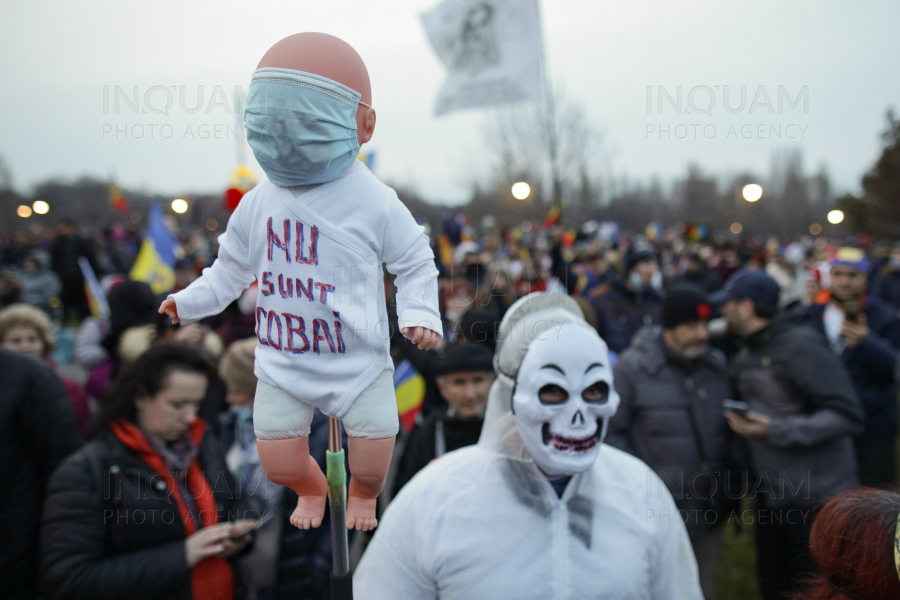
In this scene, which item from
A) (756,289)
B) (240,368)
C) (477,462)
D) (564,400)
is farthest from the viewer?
(756,289)

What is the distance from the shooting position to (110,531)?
265 cm

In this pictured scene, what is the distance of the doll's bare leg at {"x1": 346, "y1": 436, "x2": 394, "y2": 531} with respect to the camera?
948 mm

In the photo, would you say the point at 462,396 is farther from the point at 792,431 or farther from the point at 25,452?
the point at 25,452

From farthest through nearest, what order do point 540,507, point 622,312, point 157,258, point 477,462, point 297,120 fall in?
point 622,312, point 157,258, point 477,462, point 540,507, point 297,120

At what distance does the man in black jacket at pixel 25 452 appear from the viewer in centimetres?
284

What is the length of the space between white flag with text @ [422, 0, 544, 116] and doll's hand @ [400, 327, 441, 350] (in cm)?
401

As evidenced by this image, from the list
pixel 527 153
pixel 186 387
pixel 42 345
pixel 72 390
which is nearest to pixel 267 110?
pixel 186 387

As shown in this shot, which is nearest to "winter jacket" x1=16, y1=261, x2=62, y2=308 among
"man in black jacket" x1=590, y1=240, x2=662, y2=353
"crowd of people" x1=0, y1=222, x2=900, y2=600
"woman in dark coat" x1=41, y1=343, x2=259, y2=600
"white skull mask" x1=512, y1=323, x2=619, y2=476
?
"crowd of people" x1=0, y1=222, x2=900, y2=600

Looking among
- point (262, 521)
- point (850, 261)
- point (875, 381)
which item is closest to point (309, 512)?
point (262, 521)

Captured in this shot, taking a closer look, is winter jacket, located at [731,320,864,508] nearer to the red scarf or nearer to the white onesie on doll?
the red scarf

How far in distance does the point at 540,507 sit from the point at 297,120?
1849 mm

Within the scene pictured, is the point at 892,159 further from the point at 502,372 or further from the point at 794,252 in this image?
the point at 794,252

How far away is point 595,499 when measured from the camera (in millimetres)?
2350

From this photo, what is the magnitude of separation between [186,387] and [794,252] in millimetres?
15855
